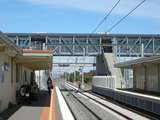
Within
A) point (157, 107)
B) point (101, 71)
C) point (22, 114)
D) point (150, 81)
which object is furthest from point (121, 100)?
point (101, 71)

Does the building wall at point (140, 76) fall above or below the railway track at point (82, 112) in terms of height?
above

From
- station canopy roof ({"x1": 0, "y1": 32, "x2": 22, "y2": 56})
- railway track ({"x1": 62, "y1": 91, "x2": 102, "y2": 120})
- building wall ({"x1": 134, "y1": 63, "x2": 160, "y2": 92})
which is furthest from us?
building wall ({"x1": 134, "y1": 63, "x2": 160, "y2": 92})

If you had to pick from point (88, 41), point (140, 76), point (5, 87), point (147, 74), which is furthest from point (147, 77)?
point (88, 41)

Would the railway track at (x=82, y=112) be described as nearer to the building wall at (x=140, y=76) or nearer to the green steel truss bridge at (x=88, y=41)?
the building wall at (x=140, y=76)

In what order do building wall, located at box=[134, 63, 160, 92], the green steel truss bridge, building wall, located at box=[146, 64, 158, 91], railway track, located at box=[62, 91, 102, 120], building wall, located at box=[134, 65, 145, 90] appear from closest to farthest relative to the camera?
1. railway track, located at box=[62, 91, 102, 120]
2. building wall, located at box=[134, 63, 160, 92]
3. building wall, located at box=[146, 64, 158, 91]
4. building wall, located at box=[134, 65, 145, 90]
5. the green steel truss bridge

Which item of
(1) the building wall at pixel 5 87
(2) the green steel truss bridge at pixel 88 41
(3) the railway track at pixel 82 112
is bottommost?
(3) the railway track at pixel 82 112

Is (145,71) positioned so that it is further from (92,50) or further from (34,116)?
(92,50)

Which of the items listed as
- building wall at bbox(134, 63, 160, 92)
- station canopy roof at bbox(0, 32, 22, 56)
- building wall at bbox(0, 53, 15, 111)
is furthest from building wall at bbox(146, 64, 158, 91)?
station canopy roof at bbox(0, 32, 22, 56)

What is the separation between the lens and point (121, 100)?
36.3m

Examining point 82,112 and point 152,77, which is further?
point 152,77

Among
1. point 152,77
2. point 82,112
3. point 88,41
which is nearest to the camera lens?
point 82,112

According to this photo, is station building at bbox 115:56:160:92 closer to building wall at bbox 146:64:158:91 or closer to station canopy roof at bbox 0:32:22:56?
building wall at bbox 146:64:158:91

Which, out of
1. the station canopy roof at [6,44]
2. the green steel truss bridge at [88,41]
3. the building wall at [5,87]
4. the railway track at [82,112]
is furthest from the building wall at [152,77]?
the green steel truss bridge at [88,41]

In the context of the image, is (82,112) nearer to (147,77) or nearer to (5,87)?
(5,87)
